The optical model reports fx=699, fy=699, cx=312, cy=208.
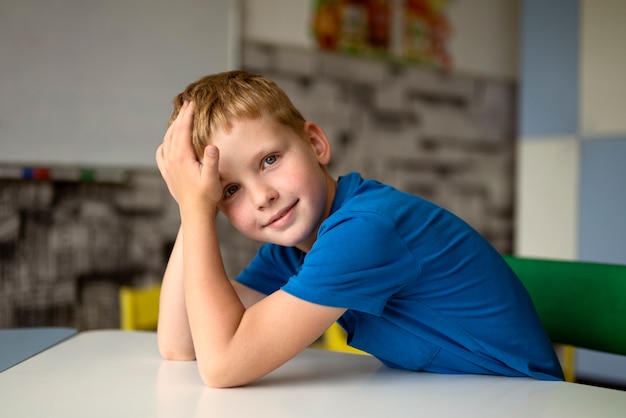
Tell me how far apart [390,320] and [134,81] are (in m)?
1.81

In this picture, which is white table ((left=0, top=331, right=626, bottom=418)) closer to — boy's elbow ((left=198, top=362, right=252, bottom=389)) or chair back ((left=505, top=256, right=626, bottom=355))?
boy's elbow ((left=198, top=362, right=252, bottom=389))

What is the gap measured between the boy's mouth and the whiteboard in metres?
1.58

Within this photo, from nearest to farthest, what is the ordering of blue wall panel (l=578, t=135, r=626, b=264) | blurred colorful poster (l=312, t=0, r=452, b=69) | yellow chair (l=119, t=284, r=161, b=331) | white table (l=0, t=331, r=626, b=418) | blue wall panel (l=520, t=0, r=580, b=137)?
white table (l=0, t=331, r=626, b=418) < yellow chair (l=119, t=284, r=161, b=331) < blue wall panel (l=578, t=135, r=626, b=264) < blue wall panel (l=520, t=0, r=580, b=137) < blurred colorful poster (l=312, t=0, r=452, b=69)

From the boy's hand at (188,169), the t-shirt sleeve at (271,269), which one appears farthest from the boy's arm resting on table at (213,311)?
the t-shirt sleeve at (271,269)

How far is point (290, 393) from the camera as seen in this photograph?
2.63ft

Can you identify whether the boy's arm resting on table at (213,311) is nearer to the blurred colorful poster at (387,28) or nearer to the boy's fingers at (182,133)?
the boy's fingers at (182,133)

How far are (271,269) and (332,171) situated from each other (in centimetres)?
189

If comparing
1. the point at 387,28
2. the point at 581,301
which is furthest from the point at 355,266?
the point at 387,28

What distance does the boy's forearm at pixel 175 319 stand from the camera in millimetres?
996

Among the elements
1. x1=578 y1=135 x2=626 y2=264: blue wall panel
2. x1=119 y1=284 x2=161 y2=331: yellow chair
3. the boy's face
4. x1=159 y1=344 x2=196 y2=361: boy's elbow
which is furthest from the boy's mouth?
x1=578 y1=135 x2=626 y2=264: blue wall panel

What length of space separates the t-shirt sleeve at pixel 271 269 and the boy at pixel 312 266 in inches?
5.2

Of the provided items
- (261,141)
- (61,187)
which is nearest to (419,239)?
(261,141)

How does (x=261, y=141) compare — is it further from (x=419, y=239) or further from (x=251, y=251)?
(x=251, y=251)

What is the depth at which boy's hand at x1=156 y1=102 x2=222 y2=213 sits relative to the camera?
90 centimetres
